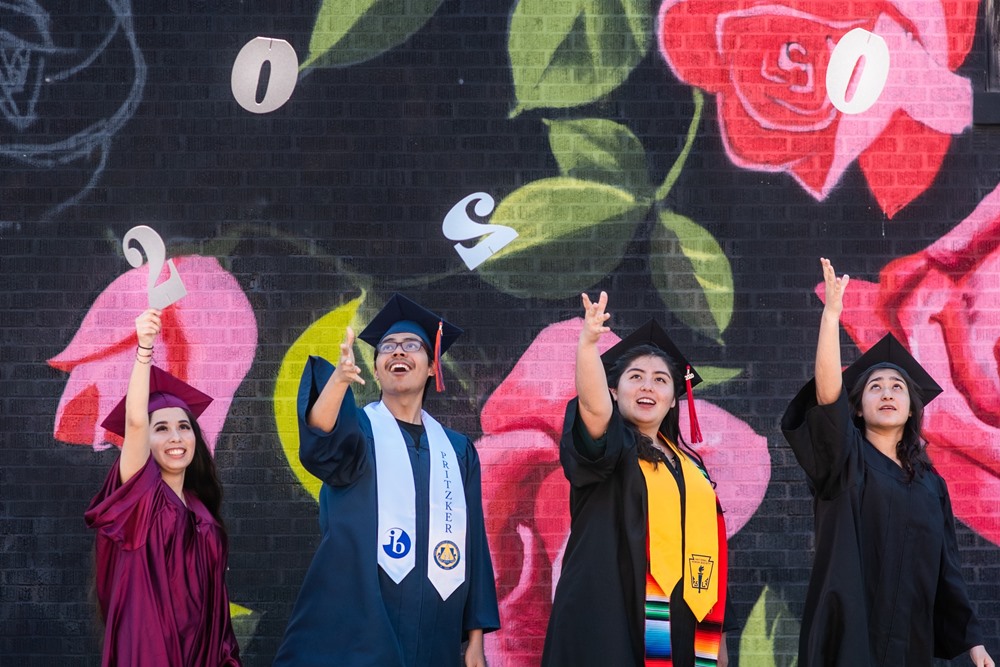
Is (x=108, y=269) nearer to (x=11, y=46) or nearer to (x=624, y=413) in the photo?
(x=11, y=46)

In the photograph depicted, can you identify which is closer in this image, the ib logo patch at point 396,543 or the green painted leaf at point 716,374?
the ib logo patch at point 396,543

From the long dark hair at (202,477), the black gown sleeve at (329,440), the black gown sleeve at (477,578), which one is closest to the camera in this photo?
the black gown sleeve at (329,440)

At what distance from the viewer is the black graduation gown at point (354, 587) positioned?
4.57 metres

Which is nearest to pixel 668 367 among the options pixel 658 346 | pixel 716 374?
pixel 658 346

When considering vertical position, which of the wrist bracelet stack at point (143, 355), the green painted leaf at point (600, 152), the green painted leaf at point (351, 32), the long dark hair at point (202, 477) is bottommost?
the long dark hair at point (202, 477)

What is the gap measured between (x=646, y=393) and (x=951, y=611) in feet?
4.98

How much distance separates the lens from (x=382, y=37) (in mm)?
6746

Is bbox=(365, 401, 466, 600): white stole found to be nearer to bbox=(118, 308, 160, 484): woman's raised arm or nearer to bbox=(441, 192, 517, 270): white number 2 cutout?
bbox=(118, 308, 160, 484): woman's raised arm

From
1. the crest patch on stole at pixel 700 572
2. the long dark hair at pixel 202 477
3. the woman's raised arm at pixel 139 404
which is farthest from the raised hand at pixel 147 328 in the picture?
the crest patch on stole at pixel 700 572

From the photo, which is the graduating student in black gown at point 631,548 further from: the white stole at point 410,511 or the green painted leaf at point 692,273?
the green painted leaf at point 692,273

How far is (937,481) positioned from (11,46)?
5.12 meters

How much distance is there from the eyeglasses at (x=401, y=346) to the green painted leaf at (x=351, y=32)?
2.30 meters

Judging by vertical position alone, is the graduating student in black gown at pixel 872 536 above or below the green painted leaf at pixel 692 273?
below

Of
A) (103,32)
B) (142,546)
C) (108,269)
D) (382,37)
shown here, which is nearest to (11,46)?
(103,32)
